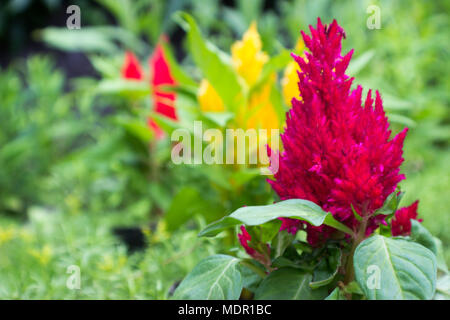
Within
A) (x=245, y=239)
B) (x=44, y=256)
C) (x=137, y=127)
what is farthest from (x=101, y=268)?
(x=137, y=127)

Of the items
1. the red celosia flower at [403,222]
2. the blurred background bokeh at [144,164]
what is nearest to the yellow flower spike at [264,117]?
the blurred background bokeh at [144,164]

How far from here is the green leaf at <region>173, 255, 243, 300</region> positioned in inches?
22.6

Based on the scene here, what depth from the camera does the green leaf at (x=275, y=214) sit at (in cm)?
51

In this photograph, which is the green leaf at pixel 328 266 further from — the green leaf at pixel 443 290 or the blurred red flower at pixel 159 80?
the blurred red flower at pixel 159 80

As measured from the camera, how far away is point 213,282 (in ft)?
1.93

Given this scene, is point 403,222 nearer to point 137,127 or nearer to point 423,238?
point 423,238

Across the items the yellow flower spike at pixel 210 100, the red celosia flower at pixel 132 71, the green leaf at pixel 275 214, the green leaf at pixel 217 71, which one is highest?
the red celosia flower at pixel 132 71

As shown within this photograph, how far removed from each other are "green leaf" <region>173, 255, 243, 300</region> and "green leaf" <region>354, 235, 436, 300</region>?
0.14m

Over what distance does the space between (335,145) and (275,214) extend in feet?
0.36

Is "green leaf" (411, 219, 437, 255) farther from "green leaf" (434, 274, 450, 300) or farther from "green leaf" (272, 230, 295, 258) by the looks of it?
"green leaf" (272, 230, 295, 258)

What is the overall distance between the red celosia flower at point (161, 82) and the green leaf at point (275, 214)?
3.40 feet
